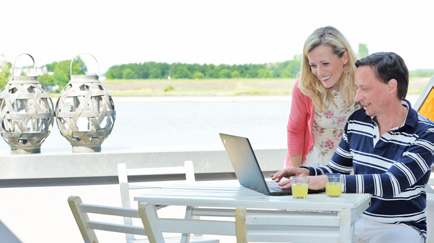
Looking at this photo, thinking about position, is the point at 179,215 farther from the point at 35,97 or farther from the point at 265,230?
the point at 265,230

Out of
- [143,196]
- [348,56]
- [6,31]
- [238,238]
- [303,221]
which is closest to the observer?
[238,238]

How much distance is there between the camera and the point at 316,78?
2516 mm

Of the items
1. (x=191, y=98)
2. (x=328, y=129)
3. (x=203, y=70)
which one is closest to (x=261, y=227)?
(x=328, y=129)

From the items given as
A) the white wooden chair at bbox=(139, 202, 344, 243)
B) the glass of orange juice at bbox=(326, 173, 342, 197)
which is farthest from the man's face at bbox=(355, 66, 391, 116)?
the white wooden chair at bbox=(139, 202, 344, 243)

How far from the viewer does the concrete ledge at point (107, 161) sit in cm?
345

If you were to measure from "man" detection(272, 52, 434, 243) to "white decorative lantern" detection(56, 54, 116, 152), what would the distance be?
175cm

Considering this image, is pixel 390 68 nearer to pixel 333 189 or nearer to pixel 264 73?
pixel 333 189

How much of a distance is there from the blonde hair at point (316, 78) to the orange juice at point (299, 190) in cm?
68

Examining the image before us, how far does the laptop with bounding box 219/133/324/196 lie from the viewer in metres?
1.99

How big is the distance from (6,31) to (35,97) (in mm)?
13803

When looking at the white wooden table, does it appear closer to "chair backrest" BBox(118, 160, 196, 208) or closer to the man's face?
the man's face

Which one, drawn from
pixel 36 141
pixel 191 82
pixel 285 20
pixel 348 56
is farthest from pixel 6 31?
pixel 348 56

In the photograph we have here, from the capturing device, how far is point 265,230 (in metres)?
1.94

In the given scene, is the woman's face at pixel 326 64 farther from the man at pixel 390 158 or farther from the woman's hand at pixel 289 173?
the woman's hand at pixel 289 173
